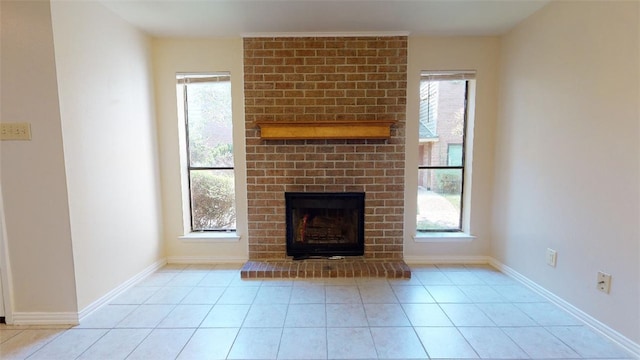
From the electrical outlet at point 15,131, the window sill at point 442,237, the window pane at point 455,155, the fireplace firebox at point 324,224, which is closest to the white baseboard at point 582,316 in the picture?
the window sill at point 442,237

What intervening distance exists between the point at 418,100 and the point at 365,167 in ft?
2.84

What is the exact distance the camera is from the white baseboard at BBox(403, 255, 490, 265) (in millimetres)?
3021

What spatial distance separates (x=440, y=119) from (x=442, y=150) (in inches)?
12.8

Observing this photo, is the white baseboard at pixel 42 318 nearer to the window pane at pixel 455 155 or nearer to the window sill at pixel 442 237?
the window sill at pixel 442 237

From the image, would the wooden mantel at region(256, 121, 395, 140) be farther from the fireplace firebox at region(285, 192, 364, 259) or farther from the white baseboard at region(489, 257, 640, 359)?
the white baseboard at region(489, 257, 640, 359)

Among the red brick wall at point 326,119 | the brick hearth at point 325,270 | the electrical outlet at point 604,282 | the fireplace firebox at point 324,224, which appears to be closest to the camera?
the electrical outlet at point 604,282

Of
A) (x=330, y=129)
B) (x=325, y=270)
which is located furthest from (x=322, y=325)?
(x=330, y=129)

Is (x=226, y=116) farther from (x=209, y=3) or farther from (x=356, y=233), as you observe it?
(x=356, y=233)

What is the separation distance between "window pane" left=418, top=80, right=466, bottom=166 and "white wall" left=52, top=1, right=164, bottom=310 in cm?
275

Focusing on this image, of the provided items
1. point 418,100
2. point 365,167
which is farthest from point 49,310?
point 418,100

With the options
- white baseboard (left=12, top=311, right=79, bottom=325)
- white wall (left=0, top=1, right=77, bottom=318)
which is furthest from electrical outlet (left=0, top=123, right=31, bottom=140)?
white baseboard (left=12, top=311, right=79, bottom=325)

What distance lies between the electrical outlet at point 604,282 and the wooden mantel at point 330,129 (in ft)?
5.84

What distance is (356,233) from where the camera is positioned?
9.65 feet

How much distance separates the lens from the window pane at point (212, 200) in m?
3.10
